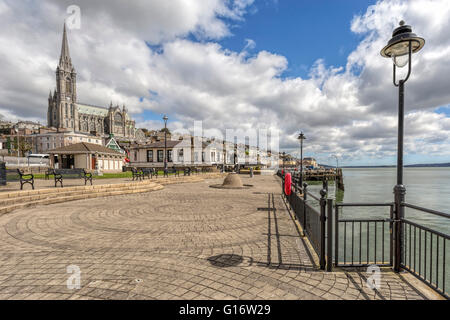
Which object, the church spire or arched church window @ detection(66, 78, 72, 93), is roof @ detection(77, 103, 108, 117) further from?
the church spire

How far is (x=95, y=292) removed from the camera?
3160 mm

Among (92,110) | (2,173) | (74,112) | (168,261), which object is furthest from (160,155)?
(92,110)

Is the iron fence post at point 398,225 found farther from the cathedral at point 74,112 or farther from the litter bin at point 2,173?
the cathedral at point 74,112

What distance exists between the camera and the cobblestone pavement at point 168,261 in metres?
3.18

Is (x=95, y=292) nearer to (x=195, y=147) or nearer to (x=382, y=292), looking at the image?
(x=382, y=292)

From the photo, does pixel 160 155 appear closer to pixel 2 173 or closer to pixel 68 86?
pixel 2 173

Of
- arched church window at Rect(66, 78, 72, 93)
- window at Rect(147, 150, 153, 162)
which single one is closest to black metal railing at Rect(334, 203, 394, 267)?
window at Rect(147, 150, 153, 162)

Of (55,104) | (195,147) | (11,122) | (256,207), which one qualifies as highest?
(55,104)

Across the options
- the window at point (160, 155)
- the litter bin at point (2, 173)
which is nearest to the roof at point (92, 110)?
the window at point (160, 155)

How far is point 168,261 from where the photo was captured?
13.7ft

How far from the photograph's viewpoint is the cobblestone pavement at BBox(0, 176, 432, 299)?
3.18 meters

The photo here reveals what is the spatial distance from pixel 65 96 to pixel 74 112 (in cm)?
1092
